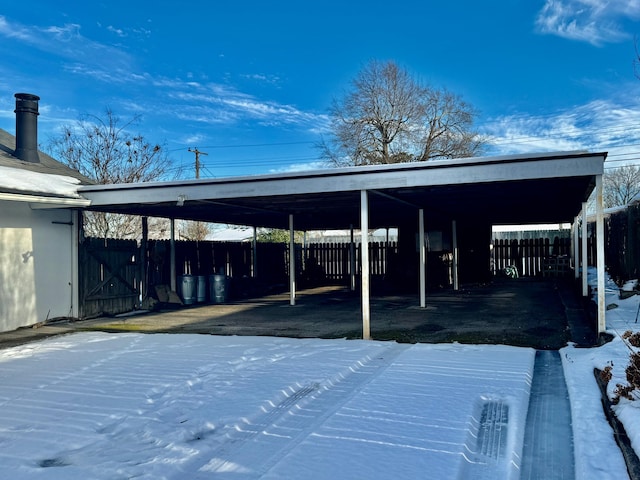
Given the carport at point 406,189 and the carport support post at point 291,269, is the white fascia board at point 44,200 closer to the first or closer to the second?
the carport at point 406,189

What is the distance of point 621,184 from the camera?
45.0 metres

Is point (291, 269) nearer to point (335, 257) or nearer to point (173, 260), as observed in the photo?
point (173, 260)

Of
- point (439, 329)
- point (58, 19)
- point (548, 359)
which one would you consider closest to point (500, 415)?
point (548, 359)

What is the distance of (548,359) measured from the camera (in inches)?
245

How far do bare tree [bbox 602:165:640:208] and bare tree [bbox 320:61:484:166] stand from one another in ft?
64.3

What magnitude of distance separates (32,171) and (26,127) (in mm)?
1820

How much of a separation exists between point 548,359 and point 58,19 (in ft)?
62.7

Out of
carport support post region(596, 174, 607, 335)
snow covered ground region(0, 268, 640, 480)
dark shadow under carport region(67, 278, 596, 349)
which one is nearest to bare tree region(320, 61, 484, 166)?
dark shadow under carport region(67, 278, 596, 349)

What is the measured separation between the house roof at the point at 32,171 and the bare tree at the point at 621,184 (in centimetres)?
4417

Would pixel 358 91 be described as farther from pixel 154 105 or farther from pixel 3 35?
pixel 3 35

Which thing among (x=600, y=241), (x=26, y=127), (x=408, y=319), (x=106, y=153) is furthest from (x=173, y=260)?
(x=600, y=241)

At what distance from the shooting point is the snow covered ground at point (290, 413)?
324 centimetres

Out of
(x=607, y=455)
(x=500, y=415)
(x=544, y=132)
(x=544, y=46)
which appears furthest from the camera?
(x=544, y=132)

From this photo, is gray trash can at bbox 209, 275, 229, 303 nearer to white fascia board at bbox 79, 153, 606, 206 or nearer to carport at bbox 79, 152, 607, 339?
carport at bbox 79, 152, 607, 339
